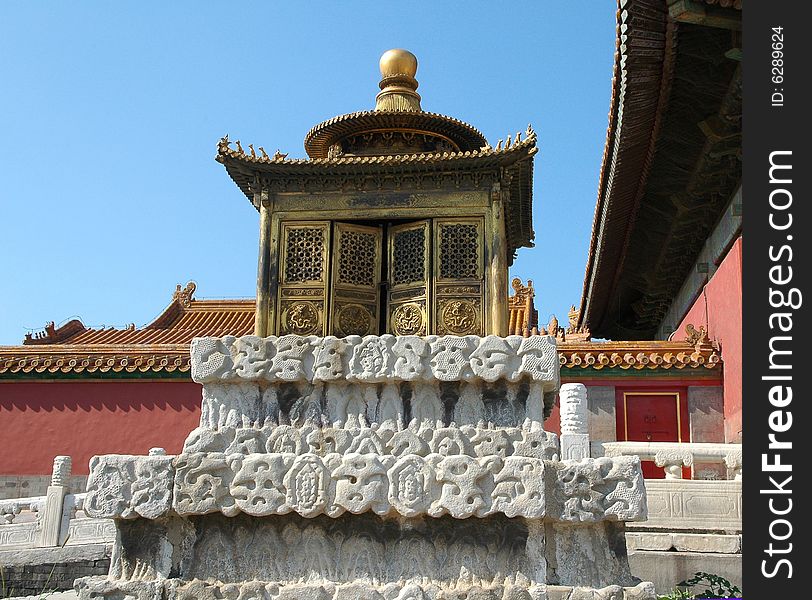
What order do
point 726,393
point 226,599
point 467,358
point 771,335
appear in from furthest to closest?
point 726,393
point 467,358
point 226,599
point 771,335

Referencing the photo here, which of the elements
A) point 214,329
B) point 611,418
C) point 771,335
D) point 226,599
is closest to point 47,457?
point 214,329

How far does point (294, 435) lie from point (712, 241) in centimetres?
1044

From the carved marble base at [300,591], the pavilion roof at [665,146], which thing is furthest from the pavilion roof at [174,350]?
the carved marble base at [300,591]

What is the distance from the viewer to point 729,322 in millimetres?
11758

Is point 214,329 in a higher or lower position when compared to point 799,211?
higher

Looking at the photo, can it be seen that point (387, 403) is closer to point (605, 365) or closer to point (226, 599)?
point (226, 599)

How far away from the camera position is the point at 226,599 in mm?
4168

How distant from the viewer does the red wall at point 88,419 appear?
14.5 meters

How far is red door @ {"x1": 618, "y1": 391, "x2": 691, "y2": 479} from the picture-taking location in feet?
43.0

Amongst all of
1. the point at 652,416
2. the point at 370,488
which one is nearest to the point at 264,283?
the point at 370,488

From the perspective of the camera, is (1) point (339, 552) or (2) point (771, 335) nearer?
(2) point (771, 335)

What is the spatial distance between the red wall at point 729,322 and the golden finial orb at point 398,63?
16.9 ft

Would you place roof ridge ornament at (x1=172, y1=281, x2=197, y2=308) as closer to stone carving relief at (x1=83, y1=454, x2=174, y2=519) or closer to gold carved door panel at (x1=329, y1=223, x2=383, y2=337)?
gold carved door panel at (x1=329, y1=223, x2=383, y2=337)

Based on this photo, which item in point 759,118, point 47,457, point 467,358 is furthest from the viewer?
point 47,457
